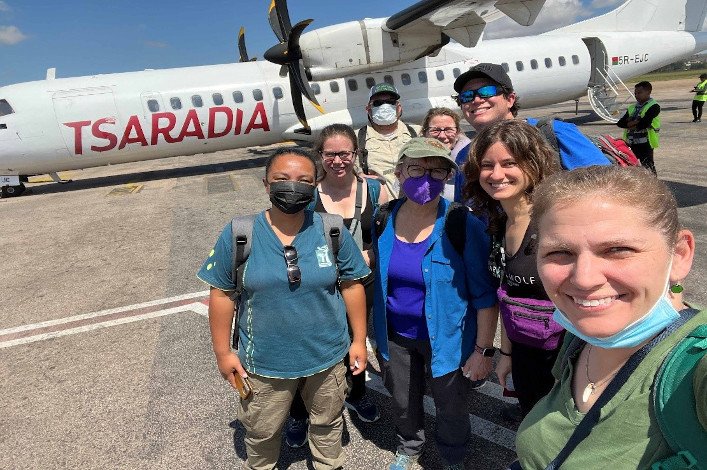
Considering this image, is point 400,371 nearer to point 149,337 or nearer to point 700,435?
point 700,435

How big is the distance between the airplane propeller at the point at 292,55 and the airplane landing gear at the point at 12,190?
8004mm

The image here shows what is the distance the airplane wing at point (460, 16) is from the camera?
9.97 meters

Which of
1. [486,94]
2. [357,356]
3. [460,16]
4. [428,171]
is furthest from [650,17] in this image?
[357,356]

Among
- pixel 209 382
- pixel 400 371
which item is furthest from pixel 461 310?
pixel 209 382

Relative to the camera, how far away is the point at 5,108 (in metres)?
10.2

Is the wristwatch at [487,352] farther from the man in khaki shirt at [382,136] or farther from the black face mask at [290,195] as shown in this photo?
the man in khaki shirt at [382,136]

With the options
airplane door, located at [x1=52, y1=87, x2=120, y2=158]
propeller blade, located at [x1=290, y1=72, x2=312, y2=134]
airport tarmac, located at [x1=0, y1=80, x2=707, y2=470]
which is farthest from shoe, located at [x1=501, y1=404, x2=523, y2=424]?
airplane door, located at [x1=52, y1=87, x2=120, y2=158]

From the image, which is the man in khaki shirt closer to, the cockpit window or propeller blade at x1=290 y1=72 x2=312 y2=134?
propeller blade at x1=290 y1=72 x2=312 y2=134

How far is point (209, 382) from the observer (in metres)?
3.46

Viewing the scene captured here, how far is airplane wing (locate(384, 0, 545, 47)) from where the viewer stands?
997 cm

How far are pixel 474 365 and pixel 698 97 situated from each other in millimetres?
19207

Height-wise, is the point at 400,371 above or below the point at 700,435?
below

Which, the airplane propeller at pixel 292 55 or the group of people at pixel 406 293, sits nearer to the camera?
the group of people at pixel 406 293

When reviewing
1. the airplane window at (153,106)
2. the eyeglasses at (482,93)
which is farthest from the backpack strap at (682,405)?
the airplane window at (153,106)
